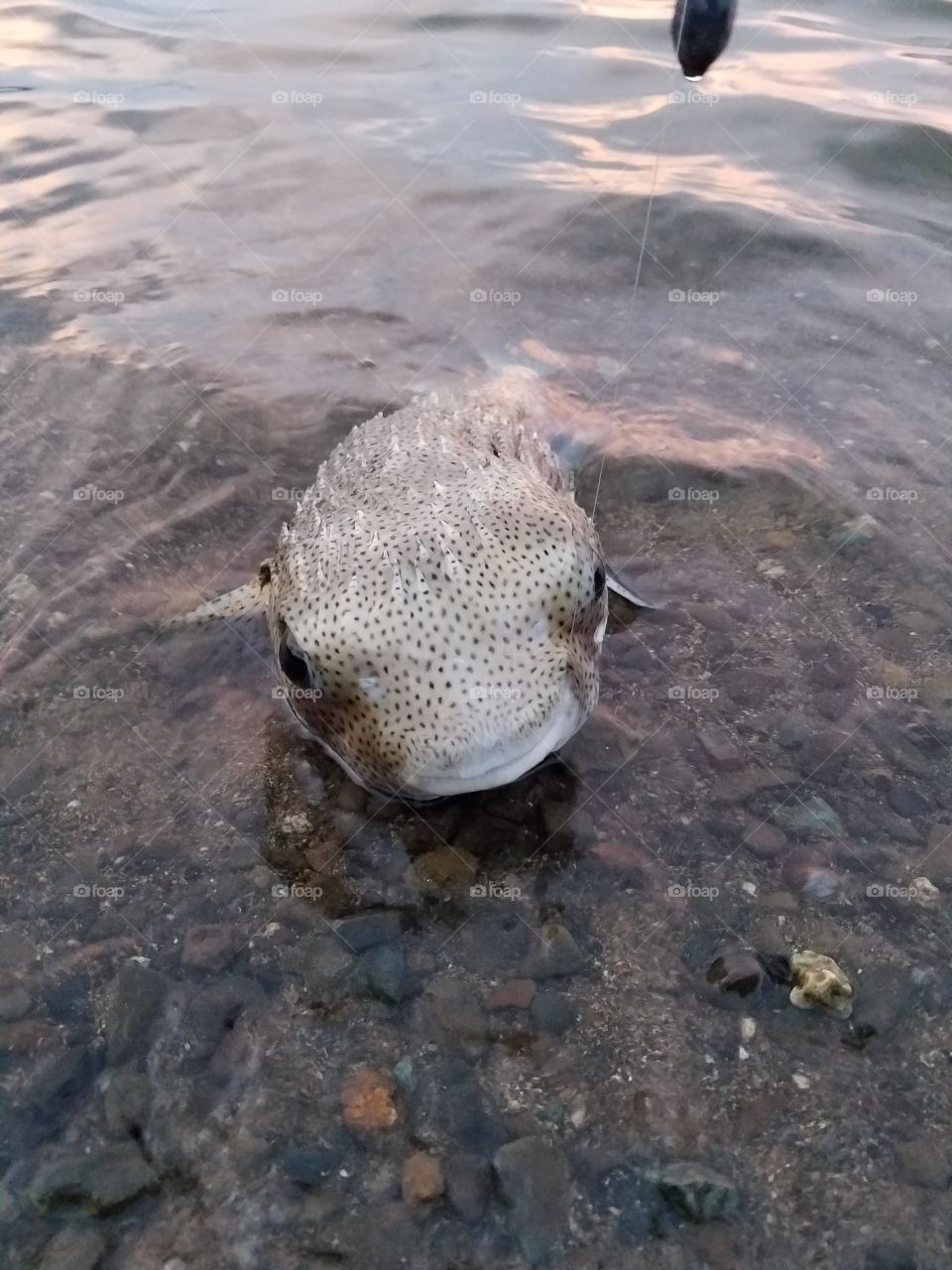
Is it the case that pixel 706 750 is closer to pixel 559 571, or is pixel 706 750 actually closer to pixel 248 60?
pixel 559 571

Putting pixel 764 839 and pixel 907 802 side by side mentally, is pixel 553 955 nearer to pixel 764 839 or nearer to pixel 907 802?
pixel 764 839

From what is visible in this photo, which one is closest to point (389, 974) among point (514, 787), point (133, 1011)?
point (133, 1011)

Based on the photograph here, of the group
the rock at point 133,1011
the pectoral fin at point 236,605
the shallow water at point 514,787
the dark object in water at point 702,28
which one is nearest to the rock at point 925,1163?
the shallow water at point 514,787

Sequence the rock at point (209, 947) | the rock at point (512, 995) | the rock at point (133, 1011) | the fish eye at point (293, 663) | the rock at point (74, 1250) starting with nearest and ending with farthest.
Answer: the rock at point (74, 1250) → the rock at point (133, 1011) → the rock at point (512, 995) → the rock at point (209, 947) → the fish eye at point (293, 663)

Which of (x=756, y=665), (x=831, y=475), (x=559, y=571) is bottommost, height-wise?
(x=756, y=665)

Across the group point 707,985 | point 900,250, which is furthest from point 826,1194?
point 900,250

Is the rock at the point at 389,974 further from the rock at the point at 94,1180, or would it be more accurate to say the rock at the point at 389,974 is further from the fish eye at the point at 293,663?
the fish eye at the point at 293,663
